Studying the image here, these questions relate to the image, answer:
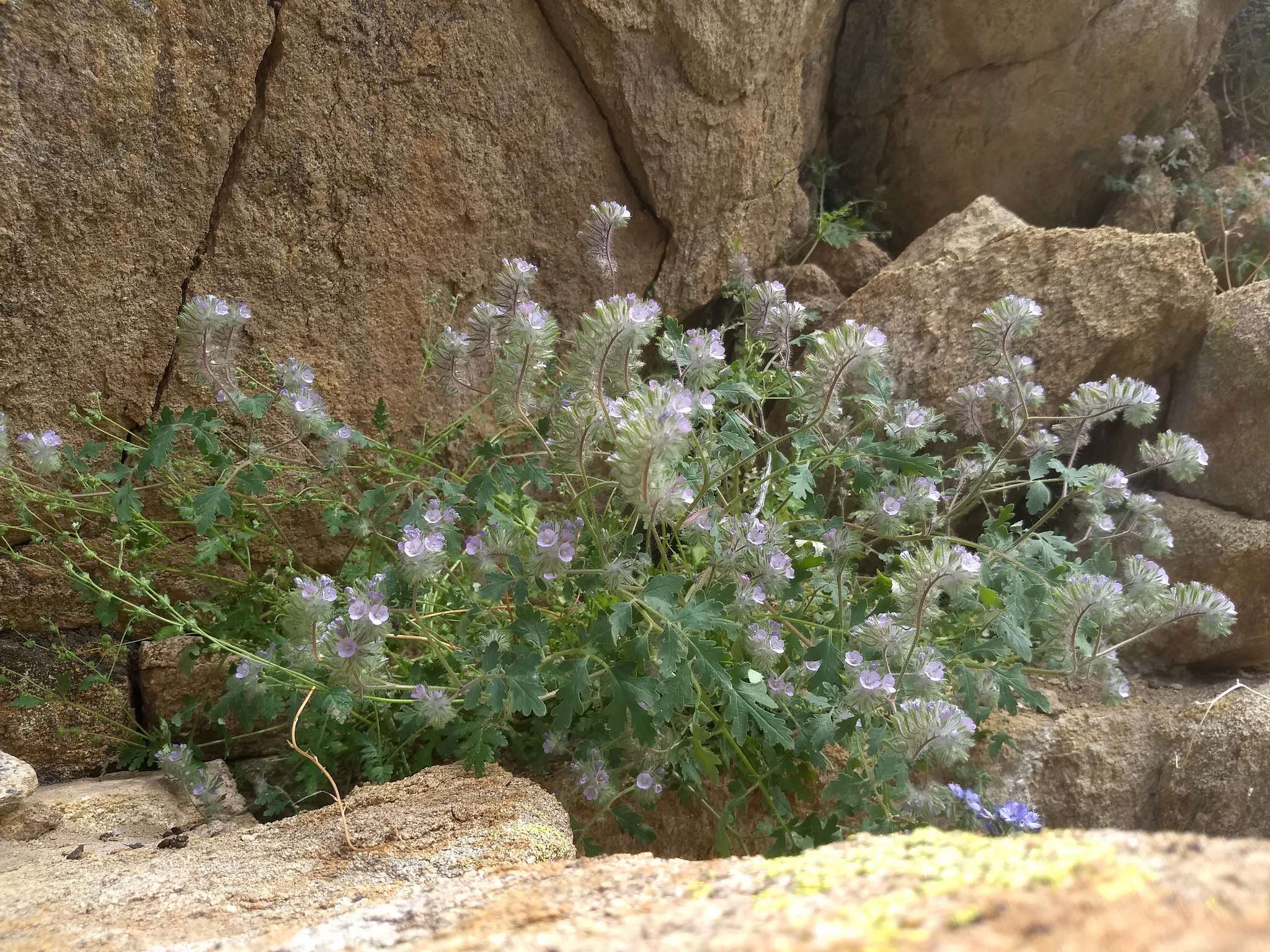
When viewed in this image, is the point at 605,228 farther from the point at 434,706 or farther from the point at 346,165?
the point at 434,706

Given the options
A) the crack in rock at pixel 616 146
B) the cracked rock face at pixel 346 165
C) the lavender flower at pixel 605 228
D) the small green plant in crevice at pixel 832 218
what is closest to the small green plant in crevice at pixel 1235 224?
the small green plant in crevice at pixel 832 218

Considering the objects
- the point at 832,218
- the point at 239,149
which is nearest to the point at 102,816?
the point at 239,149

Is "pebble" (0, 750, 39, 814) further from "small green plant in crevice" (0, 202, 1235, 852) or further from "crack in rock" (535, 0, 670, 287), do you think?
"crack in rock" (535, 0, 670, 287)

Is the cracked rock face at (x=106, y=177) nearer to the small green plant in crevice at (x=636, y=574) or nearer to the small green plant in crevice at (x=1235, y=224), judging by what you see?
the small green plant in crevice at (x=636, y=574)

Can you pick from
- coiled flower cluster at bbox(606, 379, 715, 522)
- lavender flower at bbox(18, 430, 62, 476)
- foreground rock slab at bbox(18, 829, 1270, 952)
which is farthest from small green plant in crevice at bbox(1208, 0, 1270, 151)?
lavender flower at bbox(18, 430, 62, 476)

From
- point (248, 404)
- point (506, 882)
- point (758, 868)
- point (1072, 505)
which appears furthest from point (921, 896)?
point (1072, 505)

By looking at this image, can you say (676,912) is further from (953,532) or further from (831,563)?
(953,532)
